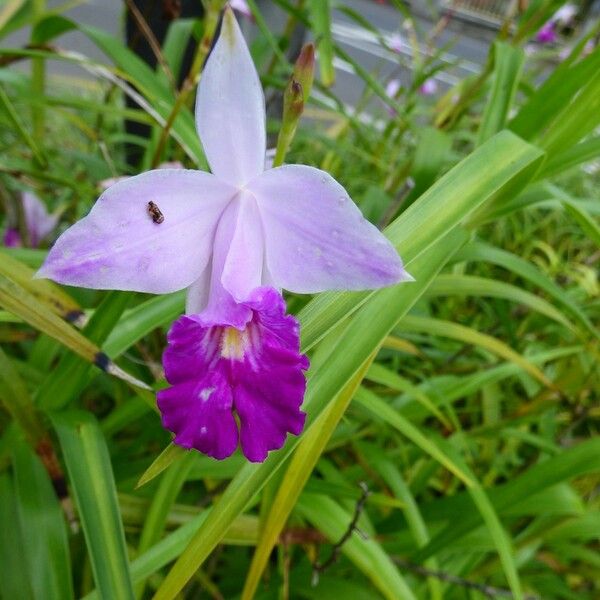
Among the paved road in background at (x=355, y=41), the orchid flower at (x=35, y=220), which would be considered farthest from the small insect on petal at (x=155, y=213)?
the paved road in background at (x=355, y=41)

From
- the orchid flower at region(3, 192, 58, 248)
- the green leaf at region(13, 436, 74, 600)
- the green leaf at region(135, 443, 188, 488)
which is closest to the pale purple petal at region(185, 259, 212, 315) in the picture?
the green leaf at region(135, 443, 188, 488)

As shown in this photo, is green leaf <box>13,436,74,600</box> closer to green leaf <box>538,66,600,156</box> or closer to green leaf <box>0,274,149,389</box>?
green leaf <box>0,274,149,389</box>

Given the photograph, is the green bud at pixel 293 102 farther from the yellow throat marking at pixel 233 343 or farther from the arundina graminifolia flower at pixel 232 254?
the yellow throat marking at pixel 233 343

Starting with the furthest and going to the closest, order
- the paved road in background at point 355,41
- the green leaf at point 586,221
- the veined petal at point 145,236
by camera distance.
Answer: the paved road in background at point 355,41 → the green leaf at point 586,221 → the veined petal at point 145,236

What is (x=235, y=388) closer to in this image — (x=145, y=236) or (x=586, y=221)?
(x=145, y=236)

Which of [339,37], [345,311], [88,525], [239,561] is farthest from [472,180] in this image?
[339,37]
